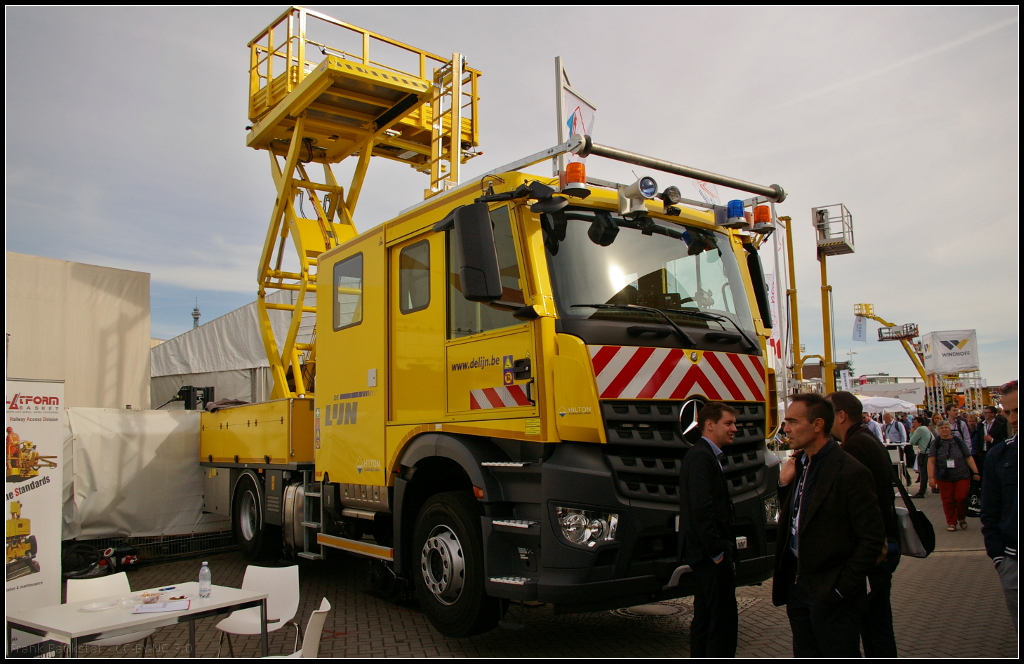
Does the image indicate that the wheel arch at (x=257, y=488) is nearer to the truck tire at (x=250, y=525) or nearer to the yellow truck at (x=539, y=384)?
the truck tire at (x=250, y=525)

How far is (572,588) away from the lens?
449 centimetres

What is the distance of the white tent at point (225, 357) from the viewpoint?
697 inches

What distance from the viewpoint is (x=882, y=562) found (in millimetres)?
3828

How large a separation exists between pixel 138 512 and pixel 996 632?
9373mm

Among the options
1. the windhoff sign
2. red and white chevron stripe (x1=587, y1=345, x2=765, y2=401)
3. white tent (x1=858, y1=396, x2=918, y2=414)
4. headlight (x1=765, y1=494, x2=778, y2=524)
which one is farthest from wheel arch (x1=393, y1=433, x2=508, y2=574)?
the windhoff sign

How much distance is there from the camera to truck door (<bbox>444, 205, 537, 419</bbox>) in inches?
194

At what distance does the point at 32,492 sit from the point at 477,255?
411 cm

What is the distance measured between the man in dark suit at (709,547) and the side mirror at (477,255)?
156 centimetres

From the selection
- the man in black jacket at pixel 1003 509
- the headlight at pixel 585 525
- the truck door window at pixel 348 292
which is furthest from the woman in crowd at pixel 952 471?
the truck door window at pixel 348 292

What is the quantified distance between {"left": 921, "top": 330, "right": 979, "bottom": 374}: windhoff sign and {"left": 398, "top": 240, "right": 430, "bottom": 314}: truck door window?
26.7m

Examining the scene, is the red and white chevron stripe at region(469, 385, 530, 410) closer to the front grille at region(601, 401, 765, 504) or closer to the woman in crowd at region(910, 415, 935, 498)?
the front grille at region(601, 401, 765, 504)

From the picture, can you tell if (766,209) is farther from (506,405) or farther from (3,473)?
(3,473)

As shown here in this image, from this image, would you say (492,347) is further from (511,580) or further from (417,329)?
(511,580)

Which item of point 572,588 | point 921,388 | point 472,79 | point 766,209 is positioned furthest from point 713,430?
point 921,388
